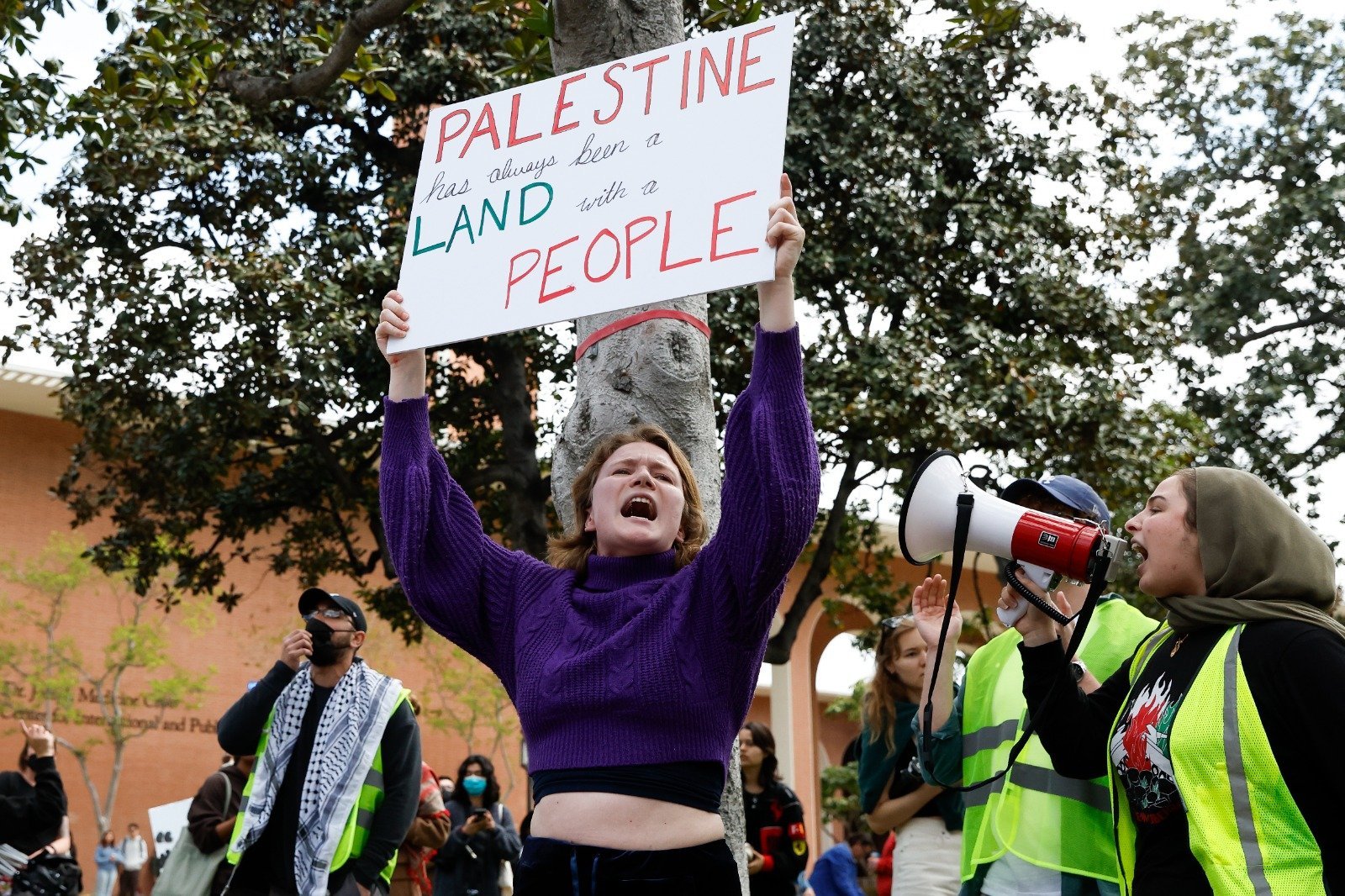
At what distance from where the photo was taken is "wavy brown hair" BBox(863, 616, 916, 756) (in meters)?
4.29

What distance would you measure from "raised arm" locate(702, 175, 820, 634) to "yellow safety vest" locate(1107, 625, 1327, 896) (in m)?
0.83

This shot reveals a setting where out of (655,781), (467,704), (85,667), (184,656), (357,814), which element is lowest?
(357,814)

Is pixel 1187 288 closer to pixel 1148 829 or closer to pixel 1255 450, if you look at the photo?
pixel 1255 450

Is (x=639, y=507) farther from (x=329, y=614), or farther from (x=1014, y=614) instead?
(x=329, y=614)

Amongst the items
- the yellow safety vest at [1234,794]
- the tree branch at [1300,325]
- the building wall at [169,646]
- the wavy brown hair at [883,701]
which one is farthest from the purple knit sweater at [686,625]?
the building wall at [169,646]

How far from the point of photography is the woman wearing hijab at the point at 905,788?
4.30 meters

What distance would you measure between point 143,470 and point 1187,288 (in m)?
11.8

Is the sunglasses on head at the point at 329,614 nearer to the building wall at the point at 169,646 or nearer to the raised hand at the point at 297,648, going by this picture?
the raised hand at the point at 297,648

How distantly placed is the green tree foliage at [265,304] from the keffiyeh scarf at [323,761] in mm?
6134

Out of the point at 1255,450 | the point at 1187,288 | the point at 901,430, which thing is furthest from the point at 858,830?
the point at 1187,288

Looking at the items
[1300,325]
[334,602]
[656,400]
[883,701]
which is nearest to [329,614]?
[334,602]

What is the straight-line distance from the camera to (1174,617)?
2.84 metres

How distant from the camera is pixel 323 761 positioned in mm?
4570

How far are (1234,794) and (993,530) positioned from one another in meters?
0.71
